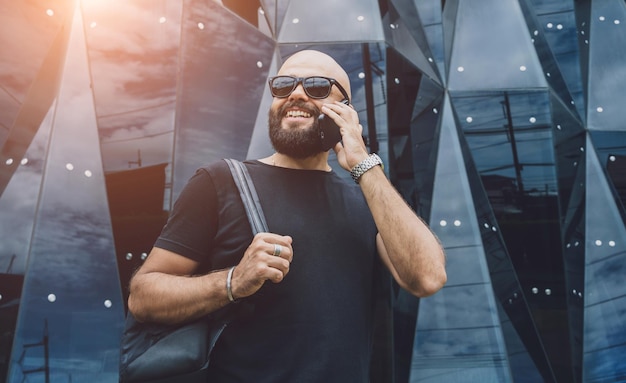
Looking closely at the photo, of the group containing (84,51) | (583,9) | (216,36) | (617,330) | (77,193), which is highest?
(583,9)

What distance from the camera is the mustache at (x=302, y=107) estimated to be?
8.37ft

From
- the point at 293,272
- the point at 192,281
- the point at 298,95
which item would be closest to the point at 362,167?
the point at 298,95

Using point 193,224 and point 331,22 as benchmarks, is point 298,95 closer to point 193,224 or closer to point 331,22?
point 193,224

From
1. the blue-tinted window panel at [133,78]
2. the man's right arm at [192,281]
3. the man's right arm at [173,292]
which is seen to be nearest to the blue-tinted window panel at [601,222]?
the blue-tinted window panel at [133,78]

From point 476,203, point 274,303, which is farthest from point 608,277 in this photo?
point 274,303

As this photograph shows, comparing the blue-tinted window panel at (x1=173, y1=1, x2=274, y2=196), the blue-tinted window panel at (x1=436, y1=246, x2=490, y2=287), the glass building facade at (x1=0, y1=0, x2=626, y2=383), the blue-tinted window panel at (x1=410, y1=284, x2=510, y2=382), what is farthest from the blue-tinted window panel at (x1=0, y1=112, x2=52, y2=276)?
the blue-tinted window panel at (x1=436, y1=246, x2=490, y2=287)

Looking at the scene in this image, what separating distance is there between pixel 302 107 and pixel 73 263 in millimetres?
2126

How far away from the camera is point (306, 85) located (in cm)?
256

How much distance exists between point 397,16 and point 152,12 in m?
2.27

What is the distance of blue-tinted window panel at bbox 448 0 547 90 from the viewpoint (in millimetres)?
5199

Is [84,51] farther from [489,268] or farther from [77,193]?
[489,268]

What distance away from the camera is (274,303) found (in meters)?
2.10

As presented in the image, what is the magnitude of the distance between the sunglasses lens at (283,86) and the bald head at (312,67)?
0.10 meters

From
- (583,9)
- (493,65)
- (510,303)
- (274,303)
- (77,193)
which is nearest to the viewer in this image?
(274,303)
